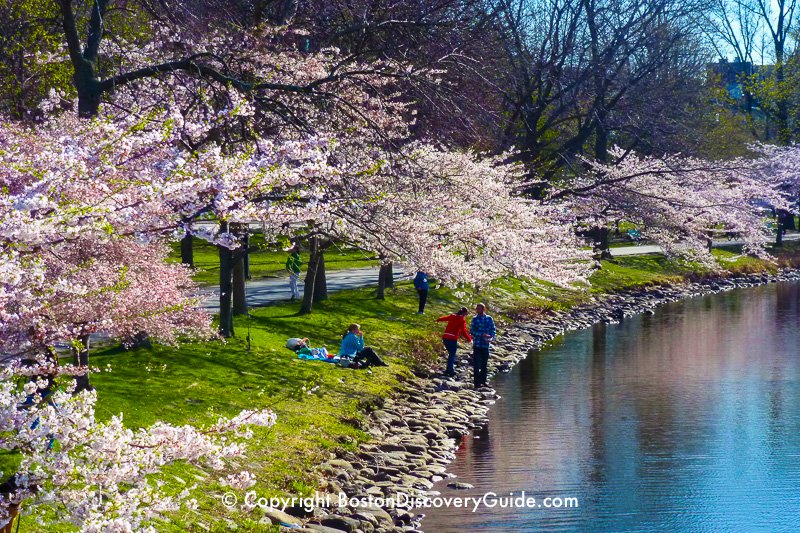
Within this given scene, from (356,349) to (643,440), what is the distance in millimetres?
6538

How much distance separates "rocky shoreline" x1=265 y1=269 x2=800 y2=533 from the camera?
13008mm

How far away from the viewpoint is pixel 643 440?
1875 cm

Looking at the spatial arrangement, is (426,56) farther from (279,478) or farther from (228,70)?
(279,478)

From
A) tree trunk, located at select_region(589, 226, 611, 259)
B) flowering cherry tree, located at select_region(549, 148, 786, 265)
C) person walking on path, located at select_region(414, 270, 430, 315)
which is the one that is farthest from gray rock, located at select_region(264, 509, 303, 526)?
tree trunk, located at select_region(589, 226, 611, 259)

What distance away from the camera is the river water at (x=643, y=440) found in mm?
14430

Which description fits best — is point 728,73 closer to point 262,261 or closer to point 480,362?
point 262,261

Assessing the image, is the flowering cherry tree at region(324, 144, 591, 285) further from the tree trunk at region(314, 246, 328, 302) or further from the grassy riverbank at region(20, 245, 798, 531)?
the tree trunk at region(314, 246, 328, 302)

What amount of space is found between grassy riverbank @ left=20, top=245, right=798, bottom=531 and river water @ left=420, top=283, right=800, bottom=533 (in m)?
2.17

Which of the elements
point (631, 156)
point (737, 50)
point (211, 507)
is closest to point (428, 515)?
point (211, 507)

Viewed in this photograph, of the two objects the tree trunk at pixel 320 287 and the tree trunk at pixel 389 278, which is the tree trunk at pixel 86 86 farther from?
the tree trunk at pixel 389 278

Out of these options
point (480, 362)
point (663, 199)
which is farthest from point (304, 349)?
point (663, 199)

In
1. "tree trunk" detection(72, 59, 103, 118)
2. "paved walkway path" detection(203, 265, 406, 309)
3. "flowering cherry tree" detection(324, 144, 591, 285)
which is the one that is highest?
"tree trunk" detection(72, 59, 103, 118)

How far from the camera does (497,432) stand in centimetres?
1925

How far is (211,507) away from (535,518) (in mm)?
4893
